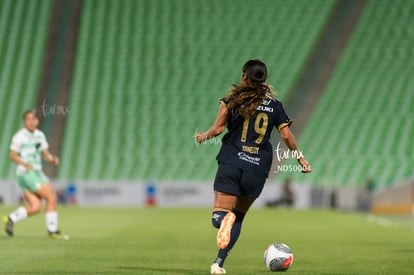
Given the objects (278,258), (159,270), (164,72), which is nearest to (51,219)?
(159,270)

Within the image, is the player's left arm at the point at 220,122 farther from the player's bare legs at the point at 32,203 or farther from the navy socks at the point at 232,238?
the player's bare legs at the point at 32,203

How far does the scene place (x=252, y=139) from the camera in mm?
9938

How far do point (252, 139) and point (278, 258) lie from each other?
149cm

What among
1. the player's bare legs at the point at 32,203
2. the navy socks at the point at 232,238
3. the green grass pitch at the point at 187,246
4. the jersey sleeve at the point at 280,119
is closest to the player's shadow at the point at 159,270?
the green grass pitch at the point at 187,246

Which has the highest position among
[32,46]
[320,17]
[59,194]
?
[320,17]

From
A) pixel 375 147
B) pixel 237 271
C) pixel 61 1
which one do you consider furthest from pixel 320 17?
pixel 237 271

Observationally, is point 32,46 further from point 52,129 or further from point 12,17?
point 52,129

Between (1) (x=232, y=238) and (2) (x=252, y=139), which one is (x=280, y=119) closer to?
(2) (x=252, y=139)

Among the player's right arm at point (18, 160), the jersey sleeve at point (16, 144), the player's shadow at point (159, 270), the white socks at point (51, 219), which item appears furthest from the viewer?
the white socks at point (51, 219)

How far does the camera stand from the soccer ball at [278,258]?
34.8ft

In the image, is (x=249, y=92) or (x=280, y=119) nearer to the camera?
(x=249, y=92)

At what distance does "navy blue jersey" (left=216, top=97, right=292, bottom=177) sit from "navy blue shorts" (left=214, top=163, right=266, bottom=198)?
52 millimetres

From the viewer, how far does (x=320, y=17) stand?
130ft

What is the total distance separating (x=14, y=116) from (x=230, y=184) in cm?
2762
